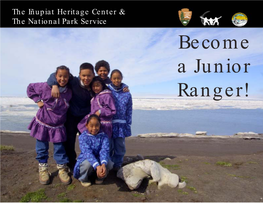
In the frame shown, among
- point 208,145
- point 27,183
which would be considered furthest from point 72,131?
point 208,145

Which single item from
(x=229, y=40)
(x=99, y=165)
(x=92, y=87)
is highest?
(x=229, y=40)

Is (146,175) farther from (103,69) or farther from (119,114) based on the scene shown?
(103,69)

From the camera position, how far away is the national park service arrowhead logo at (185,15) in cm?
588

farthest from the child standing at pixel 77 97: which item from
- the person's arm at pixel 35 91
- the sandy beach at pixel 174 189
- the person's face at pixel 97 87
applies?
the sandy beach at pixel 174 189

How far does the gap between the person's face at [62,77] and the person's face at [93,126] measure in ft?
3.08

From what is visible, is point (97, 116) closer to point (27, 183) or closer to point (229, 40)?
point (27, 183)

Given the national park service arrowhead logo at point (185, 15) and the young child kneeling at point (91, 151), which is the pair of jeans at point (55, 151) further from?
the national park service arrowhead logo at point (185, 15)

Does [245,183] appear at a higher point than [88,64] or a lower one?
lower

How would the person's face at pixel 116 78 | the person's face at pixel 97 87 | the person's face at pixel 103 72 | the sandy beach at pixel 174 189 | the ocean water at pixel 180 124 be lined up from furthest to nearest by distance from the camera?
the ocean water at pixel 180 124 → the person's face at pixel 103 72 → the person's face at pixel 116 78 → the person's face at pixel 97 87 → the sandy beach at pixel 174 189

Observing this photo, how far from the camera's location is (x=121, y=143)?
4383mm

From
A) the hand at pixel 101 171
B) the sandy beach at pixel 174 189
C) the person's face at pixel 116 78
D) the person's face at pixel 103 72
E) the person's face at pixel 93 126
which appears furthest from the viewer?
the person's face at pixel 103 72

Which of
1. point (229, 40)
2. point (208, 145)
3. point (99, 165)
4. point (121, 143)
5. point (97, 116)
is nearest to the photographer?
point (99, 165)

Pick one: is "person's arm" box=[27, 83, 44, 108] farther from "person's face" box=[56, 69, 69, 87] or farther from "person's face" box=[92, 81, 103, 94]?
"person's face" box=[92, 81, 103, 94]

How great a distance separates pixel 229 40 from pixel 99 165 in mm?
5840
